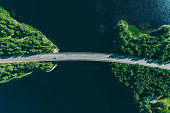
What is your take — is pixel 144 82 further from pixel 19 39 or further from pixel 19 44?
pixel 19 39

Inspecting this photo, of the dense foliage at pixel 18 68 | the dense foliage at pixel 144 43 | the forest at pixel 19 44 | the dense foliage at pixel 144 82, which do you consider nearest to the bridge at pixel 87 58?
the forest at pixel 19 44

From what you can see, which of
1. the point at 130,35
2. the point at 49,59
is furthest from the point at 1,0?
the point at 130,35

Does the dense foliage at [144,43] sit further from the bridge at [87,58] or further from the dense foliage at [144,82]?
the dense foliage at [144,82]

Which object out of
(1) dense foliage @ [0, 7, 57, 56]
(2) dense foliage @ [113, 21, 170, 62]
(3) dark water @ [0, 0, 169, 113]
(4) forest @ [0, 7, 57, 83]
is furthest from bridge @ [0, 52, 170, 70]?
(3) dark water @ [0, 0, 169, 113]

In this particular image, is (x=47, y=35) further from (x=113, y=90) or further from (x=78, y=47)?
(x=113, y=90)

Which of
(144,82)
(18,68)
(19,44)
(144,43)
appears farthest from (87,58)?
(18,68)

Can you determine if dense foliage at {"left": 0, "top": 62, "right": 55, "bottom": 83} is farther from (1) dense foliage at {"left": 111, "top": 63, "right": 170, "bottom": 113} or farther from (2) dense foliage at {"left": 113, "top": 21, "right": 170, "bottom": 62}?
(2) dense foliage at {"left": 113, "top": 21, "right": 170, "bottom": 62}
